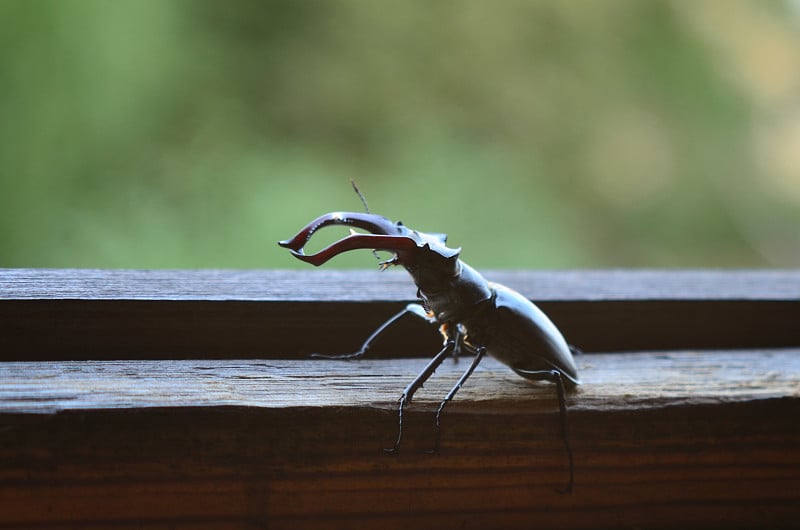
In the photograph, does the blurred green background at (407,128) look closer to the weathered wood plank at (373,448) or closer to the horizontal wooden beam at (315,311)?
the horizontal wooden beam at (315,311)

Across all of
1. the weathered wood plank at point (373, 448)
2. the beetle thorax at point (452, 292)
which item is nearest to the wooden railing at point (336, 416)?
the weathered wood plank at point (373, 448)

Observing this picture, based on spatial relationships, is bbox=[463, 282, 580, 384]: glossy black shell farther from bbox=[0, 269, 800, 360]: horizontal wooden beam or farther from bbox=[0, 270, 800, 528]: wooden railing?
bbox=[0, 269, 800, 360]: horizontal wooden beam

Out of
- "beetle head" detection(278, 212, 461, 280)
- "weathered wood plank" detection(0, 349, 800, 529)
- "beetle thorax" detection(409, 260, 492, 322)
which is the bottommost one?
"weathered wood plank" detection(0, 349, 800, 529)

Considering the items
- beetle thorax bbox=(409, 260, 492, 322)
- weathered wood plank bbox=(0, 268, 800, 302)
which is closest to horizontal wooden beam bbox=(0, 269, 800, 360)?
weathered wood plank bbox=(0, 268, 800, 302)

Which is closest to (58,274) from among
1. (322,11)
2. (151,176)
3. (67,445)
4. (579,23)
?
(67,445)

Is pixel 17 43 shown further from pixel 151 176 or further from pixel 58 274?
pixel 58 274

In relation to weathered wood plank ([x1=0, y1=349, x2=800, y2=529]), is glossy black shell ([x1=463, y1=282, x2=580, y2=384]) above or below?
above

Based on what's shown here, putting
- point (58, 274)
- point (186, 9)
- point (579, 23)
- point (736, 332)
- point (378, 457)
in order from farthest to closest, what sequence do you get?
point (579, 23) → point (186, 9) → point (736, 332) → point (58, 274) → point (378, 457)
